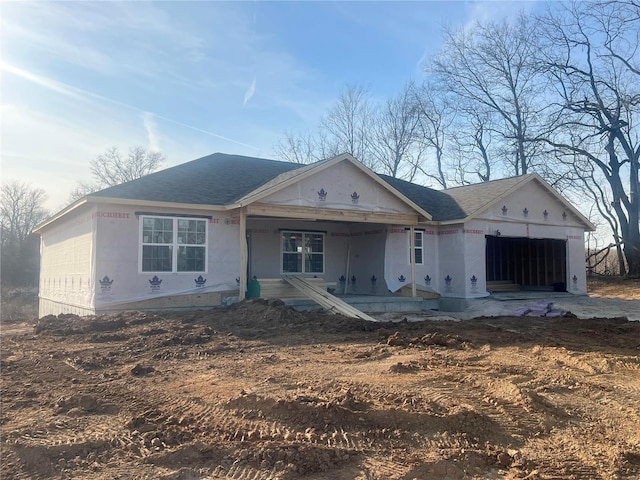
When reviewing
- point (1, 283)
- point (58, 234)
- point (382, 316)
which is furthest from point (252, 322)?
point (1, 283)

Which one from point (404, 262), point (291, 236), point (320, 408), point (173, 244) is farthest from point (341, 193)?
point (320, 408)

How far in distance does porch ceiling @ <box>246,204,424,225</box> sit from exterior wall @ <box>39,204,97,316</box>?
177 inches

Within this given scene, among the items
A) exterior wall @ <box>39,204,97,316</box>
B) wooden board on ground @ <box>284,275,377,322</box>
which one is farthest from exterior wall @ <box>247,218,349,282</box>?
exterior wall @ <box>39,204,97,316</box>

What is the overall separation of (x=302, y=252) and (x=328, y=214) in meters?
3.74

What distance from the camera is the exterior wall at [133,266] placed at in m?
12.7

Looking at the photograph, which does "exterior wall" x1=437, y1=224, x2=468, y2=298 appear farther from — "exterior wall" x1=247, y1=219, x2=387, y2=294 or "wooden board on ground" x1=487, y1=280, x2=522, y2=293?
"wooden board on ground" x1=487, y1=280, x2=522, y2=293

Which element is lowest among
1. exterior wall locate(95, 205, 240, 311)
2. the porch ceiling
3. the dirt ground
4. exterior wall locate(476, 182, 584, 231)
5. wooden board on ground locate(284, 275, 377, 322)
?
the dirt ground

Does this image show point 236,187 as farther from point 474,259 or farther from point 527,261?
point 527,261

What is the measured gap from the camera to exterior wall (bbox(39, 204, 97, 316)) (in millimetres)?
13281

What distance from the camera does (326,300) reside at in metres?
14.0

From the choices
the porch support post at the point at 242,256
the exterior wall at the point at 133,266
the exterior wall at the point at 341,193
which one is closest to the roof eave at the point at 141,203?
the exterior wall at the point at 133,266

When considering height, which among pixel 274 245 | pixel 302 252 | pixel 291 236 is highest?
pixel 291 236

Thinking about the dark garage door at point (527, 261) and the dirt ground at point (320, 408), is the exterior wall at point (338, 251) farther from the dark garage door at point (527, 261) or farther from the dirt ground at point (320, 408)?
the dirt ground at point (320, 408)

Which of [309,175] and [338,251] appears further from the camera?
[338,251]
